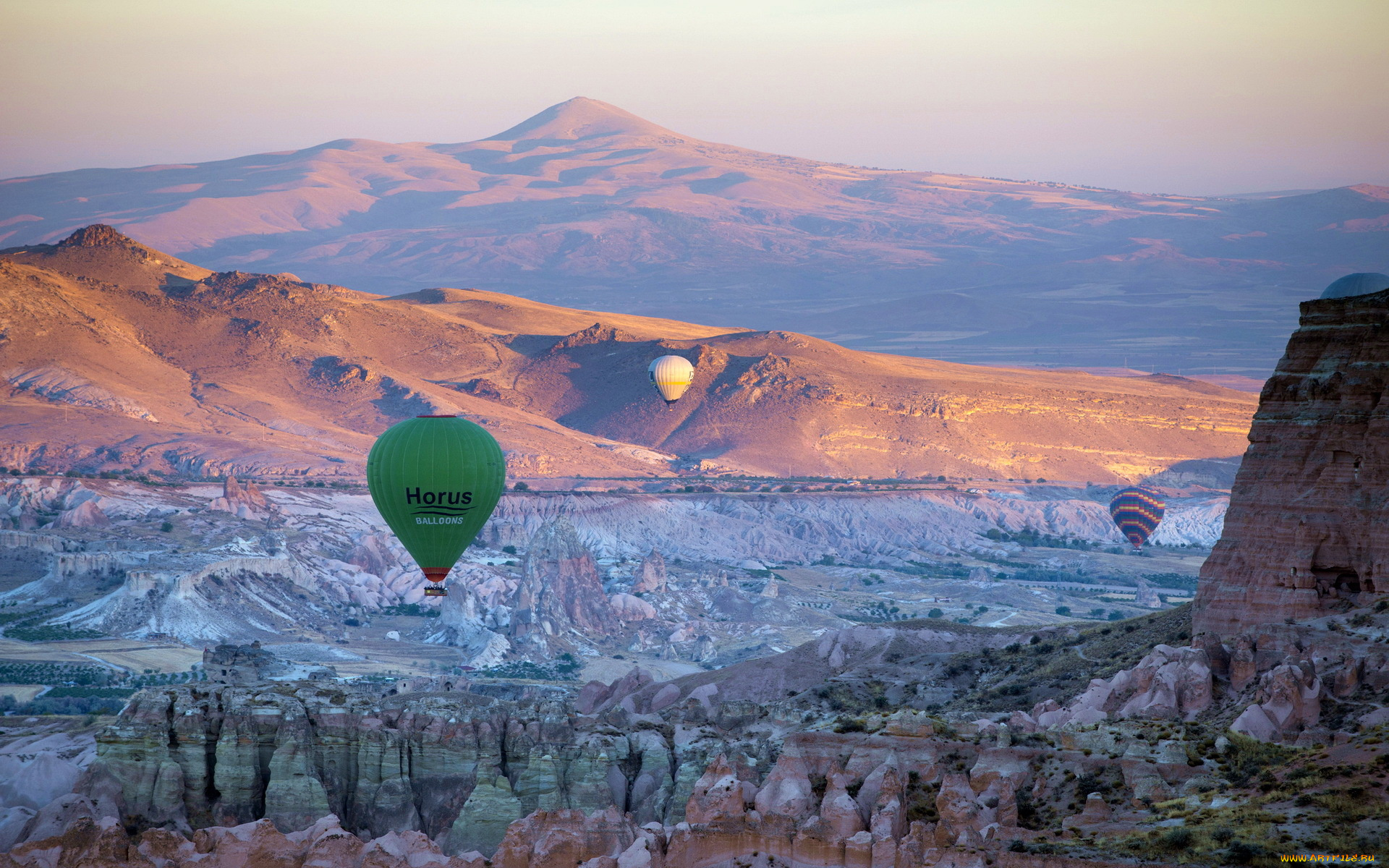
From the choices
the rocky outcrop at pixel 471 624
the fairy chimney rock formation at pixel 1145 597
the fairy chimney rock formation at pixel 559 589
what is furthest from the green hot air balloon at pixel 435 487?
the fairy chimney rock formation at pixel 1145 597

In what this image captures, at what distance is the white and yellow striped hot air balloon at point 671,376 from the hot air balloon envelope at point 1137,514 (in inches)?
2012

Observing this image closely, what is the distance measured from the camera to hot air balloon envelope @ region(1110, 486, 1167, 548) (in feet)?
402

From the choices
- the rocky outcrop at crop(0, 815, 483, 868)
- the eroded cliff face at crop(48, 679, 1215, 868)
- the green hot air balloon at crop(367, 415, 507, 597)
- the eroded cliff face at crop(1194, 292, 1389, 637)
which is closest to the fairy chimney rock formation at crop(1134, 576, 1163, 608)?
the green hot air balloon at crop(367, 415, 507, 597)

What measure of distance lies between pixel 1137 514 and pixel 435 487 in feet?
250

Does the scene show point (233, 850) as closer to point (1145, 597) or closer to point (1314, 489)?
point (1314, 489)

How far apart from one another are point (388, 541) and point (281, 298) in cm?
8541

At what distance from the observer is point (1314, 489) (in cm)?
3503

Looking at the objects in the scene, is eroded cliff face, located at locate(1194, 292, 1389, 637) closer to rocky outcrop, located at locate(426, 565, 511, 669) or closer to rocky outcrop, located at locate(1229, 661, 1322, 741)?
rocky outcrop, located at locate(1229, 661, 1322, 741)

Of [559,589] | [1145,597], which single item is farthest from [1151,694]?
[1145,597]

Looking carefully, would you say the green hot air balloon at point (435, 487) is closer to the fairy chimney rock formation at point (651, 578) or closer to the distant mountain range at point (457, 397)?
the fairy chimney rock formation at point (651, 578)

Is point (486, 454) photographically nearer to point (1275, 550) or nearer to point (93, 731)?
point (93, 731)

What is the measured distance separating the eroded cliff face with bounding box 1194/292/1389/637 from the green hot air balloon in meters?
26.2

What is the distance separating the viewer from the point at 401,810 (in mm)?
36344

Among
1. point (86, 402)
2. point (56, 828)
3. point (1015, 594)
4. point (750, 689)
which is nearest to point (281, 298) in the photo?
point (86, 402)
